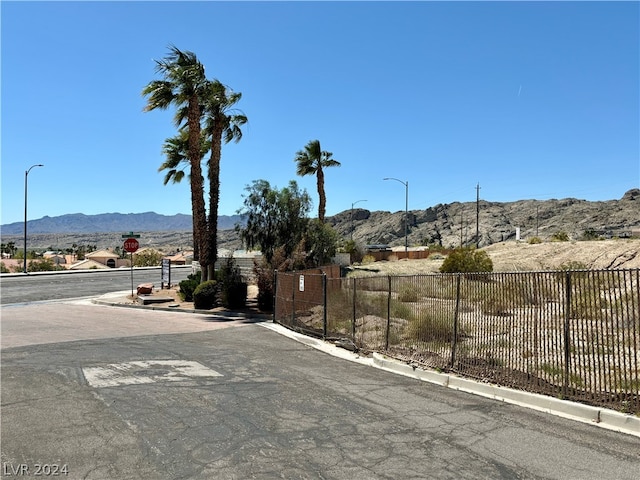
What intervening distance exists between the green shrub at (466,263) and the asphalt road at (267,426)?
2421 centimetres

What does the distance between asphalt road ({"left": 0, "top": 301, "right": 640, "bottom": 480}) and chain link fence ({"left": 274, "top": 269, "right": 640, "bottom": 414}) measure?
78 centimetres

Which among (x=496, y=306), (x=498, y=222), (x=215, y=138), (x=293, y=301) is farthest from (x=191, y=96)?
(x=498, y=222)

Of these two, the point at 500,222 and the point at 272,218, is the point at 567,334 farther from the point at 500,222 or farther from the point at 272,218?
the point at 500,222

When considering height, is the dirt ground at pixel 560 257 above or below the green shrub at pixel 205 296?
above

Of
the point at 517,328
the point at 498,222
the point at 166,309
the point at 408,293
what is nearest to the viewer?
the point at 517,328

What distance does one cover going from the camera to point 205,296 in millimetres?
24375

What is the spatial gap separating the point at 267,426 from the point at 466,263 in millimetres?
29539

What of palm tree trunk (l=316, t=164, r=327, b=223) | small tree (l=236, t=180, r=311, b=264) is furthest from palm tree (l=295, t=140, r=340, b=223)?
small tree (l=236, t=180, r=311, b=264)

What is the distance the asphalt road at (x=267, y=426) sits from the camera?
218 inches

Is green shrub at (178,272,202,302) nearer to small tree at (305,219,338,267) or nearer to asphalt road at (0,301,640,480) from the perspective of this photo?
small tree at (305,219,338,267)

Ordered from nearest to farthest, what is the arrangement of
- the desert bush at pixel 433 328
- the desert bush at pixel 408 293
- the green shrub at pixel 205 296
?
the desert bush at pixel 433 328, the desert bush at pixel 408 293, the green shrub at pixel 205 296

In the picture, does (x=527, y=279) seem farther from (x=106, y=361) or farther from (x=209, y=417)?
(x=106, y=361)

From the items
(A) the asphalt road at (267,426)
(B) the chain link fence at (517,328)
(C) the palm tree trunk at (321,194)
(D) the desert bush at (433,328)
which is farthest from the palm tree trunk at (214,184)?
(D) the desert bush at (433,328)

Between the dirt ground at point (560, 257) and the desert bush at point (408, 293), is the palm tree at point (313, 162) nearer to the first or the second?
the dirt ground at point (560, 257)
